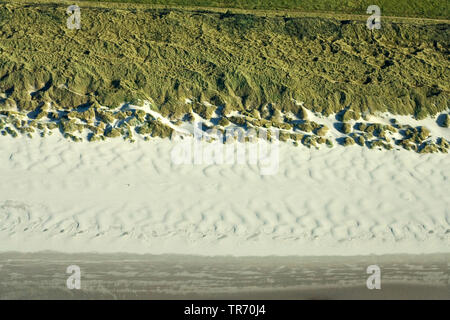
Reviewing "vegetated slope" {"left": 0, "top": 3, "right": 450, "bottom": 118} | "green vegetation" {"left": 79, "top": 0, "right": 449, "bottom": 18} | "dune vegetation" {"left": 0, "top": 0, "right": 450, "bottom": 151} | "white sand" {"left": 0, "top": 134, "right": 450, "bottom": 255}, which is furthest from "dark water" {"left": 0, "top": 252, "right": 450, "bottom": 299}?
"green vegetation" {"left": 79, "top": 0, "right": 449, "bottom": 18}

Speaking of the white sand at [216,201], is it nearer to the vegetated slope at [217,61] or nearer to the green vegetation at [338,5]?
the vegetated slope at [217,61]

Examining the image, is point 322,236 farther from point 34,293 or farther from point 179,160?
point 34,293

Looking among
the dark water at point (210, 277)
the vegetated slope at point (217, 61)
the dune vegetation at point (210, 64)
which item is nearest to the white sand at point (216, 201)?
the dark water at point (210, 277)

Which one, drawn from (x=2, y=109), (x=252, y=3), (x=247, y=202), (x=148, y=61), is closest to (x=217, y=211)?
(x=247, y=202)

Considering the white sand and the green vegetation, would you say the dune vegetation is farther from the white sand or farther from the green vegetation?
the white sand

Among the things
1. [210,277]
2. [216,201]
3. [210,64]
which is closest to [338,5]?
[210,64]

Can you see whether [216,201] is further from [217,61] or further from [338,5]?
[338,5]
